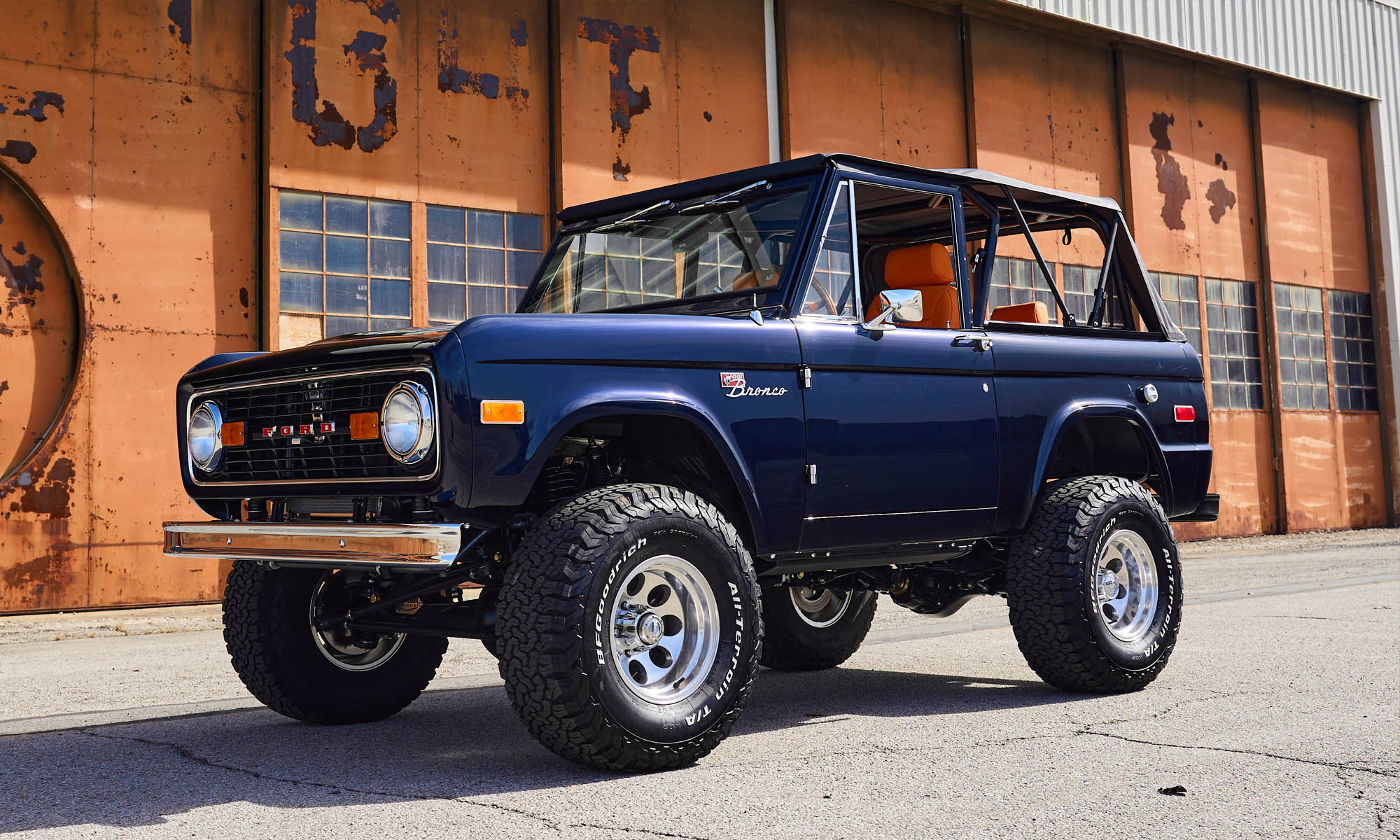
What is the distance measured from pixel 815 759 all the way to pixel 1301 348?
17.4m

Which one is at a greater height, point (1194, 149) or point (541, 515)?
point (1194, 149)

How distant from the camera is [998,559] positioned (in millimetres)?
5902

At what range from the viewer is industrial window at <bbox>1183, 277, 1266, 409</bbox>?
18.2m

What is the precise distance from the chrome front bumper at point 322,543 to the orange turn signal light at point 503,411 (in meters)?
0.34

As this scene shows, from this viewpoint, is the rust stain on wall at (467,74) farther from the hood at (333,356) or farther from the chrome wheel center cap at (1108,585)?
the chrome wheel center cap at (1108,585)

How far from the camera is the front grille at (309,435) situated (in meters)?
4.16

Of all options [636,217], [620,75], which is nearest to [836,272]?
[636,217]

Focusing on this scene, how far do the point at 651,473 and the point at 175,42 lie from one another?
8.03 meters

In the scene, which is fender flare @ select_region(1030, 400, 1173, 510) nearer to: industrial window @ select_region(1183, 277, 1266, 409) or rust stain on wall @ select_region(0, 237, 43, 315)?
rust stain on wall @ select_region(0, 237, 43, 315)

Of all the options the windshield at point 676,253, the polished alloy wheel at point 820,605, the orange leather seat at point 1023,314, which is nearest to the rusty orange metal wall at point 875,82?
the orange leather seat at point 1023,314

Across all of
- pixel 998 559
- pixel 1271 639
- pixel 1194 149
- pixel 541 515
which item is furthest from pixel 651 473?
pixel 1194 149

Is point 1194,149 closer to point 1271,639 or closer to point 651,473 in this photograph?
point 1271,639

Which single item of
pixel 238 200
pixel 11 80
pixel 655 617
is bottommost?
pixel 655 617

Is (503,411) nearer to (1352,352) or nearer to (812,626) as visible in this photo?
(812,626)
